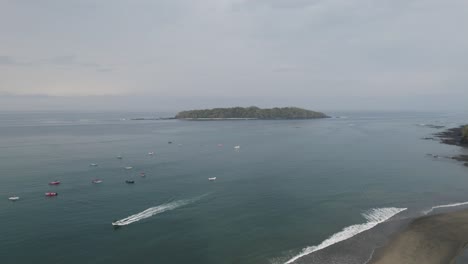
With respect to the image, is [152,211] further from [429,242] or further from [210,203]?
[429,242]

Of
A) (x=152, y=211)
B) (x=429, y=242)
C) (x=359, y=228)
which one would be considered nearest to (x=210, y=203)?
(x=152, y=211)

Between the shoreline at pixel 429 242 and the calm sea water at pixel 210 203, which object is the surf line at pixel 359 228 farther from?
the shoreline at pixel 429 242

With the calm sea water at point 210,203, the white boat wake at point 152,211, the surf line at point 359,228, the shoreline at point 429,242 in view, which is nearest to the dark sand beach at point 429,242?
the shoreline at point 429,242

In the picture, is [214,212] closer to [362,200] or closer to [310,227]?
[310,227]

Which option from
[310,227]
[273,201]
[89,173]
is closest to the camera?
[310,227]

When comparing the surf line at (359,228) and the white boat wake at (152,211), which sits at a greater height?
the white boat wake at (152,211)

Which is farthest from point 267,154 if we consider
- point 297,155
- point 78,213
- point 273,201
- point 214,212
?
point 78,213
